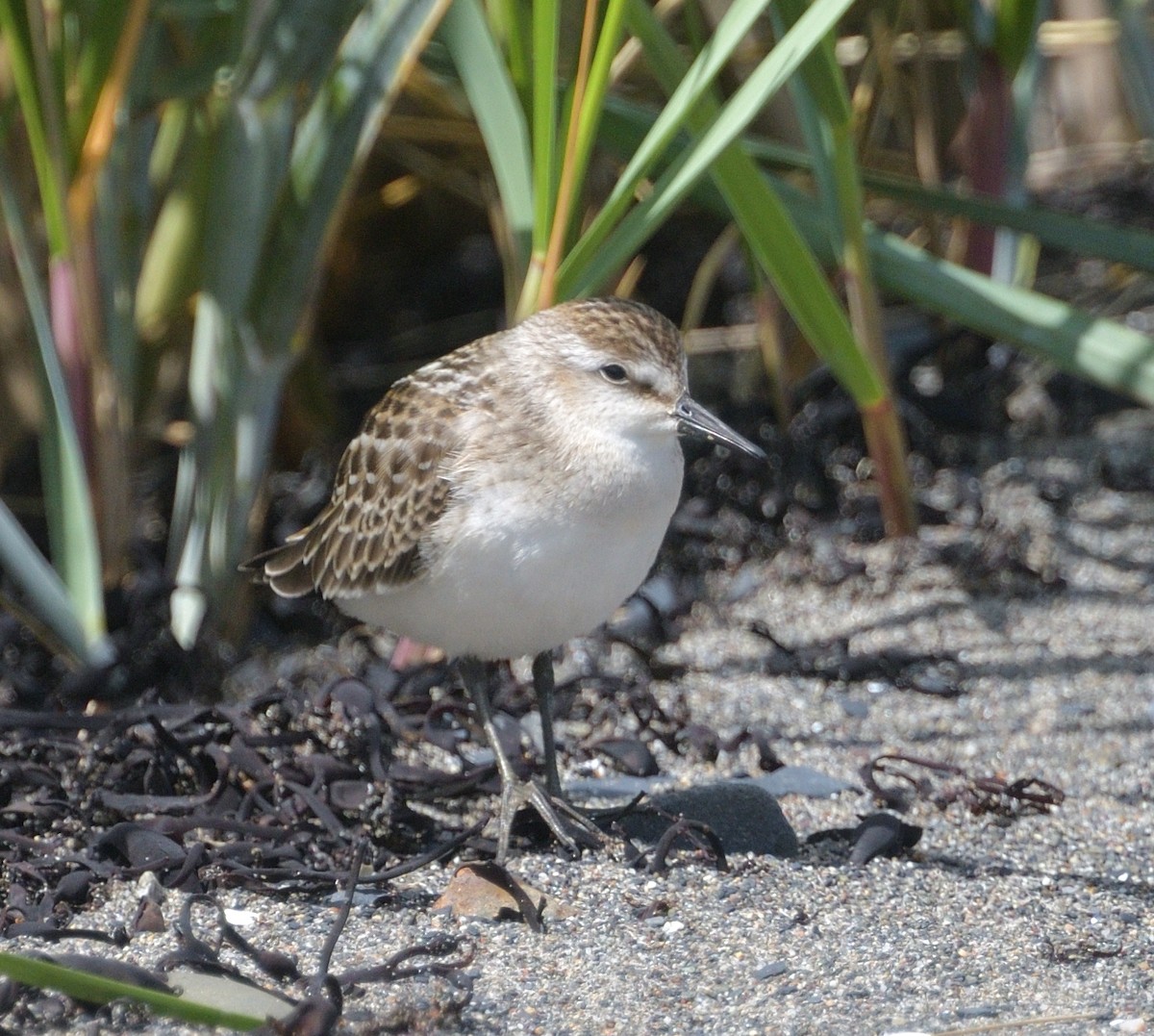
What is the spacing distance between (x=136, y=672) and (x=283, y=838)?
52.2 inches

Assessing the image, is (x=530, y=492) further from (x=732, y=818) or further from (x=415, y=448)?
(x=732, y=818)

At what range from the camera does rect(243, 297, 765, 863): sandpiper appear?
3.39 meters

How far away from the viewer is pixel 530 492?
134 inches

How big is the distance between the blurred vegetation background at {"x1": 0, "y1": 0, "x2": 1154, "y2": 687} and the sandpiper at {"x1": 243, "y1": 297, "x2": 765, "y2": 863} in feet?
1.21

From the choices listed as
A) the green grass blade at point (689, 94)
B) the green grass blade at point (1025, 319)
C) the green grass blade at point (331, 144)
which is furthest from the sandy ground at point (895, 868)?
the green grass blade at point (331, 144)

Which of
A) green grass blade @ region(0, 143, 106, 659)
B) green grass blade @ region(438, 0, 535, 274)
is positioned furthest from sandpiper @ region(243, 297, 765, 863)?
green grass blade @ region(0, 143, 106, 659)

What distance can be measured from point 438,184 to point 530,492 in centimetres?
317

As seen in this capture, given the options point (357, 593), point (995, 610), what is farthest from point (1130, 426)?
point (357, 593)

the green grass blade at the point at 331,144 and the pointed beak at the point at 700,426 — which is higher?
the green grass blade at the point at 331,144

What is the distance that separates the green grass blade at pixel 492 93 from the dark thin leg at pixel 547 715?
42.2 inches

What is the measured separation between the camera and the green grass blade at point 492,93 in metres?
4.01

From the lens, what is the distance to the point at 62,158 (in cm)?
415

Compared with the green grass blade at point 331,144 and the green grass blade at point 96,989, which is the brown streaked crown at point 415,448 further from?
the green grass blade at point 96,989

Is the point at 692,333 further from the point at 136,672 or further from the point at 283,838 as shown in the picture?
the point at 283,838
